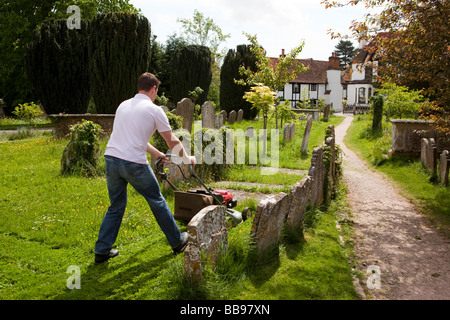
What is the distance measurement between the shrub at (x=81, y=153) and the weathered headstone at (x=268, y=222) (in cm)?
525

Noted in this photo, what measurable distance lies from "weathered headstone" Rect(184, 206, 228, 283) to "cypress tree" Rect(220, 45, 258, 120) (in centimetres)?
2237

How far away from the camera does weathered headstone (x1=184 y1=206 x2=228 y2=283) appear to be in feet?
11.3

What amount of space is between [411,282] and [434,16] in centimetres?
479

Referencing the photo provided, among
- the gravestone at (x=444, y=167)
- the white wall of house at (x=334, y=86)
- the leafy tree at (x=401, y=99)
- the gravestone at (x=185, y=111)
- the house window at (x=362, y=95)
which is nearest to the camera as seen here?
the gravestone at (x=444, y=167)

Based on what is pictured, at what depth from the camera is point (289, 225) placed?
16.6ft

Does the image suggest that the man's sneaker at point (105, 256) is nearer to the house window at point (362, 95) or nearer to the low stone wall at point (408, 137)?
the low stone wall at point (408, 137)

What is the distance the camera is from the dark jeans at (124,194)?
396 cm

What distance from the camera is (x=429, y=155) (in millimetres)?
9438

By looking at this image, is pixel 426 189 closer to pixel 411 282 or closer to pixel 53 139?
pixel 411 282

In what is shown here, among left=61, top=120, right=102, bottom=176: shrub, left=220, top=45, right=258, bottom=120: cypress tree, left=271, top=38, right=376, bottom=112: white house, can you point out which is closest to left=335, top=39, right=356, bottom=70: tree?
left=271, top=38, right=376, bottom=112: white house

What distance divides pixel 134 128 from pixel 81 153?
5118mm

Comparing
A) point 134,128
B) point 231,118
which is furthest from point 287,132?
point 134,128
